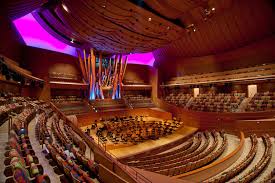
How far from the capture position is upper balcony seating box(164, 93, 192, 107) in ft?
35.9

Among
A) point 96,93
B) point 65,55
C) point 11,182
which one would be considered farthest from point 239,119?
point 65,55

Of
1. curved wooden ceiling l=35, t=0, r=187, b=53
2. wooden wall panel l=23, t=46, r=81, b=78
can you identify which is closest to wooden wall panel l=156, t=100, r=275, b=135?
curved wooden ceiling l=35, t=0, r=187, b=53

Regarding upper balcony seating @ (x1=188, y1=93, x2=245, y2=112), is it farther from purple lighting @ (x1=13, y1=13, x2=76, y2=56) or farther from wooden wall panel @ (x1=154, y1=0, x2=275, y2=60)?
purple lighting @ (x1=13, y1=13, x2=76, y2=56)

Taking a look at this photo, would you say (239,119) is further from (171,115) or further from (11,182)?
(11,182)

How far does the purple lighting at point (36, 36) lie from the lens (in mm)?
8055

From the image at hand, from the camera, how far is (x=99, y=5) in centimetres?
561

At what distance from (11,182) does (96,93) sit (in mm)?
9634

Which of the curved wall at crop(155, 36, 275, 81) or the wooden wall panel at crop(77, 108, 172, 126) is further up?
the curved wall at crop(155, 36, 275, 81)

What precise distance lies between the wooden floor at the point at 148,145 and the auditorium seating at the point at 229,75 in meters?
3.87

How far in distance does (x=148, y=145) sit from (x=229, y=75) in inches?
251

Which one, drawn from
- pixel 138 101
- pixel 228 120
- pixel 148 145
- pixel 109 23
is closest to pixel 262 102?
pixel 228 120

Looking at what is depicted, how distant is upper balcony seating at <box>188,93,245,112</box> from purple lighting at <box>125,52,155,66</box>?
560cm

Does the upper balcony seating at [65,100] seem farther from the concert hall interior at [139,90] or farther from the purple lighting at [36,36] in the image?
the purple lighting at [36,36]

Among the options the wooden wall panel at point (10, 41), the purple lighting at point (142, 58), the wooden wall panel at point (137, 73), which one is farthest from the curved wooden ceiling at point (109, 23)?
the purple lighting at point (142, 58)
